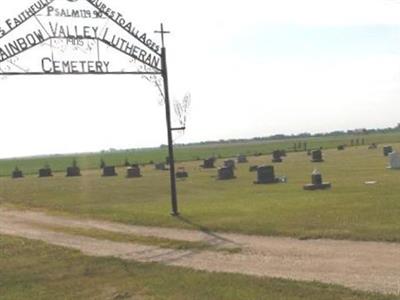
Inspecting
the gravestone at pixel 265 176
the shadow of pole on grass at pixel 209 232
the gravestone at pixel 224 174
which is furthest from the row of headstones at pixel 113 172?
the shadow of pole on grass at pixel 209 232

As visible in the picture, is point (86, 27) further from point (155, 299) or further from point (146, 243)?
point (155, 299)

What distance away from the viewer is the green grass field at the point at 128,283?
10156mm

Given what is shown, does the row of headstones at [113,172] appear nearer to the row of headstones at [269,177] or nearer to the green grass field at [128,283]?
the row of headstones at [269,177]

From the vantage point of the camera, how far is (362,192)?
80.1 feet

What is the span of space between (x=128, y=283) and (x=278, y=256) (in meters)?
3.22

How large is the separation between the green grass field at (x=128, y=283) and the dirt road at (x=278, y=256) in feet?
1.73

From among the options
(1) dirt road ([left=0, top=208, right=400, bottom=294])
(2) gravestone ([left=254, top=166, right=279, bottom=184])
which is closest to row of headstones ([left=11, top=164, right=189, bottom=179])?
(2) gravestone ([left=254, top=166, right=279, bottom=184])

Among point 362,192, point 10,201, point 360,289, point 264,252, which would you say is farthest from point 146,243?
point 10,201

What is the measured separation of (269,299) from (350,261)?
2935 mm

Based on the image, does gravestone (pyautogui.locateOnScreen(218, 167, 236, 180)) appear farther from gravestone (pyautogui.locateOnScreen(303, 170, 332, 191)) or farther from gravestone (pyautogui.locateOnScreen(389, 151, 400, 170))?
gravestone (pyautogui.locateOnScreen(303, 170, 332, 191))

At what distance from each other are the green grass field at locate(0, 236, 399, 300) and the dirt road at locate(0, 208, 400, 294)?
53 cm

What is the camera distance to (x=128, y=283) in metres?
11.6

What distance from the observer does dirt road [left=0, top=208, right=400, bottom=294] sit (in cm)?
1096

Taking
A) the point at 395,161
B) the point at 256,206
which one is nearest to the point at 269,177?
the point at 395,161
